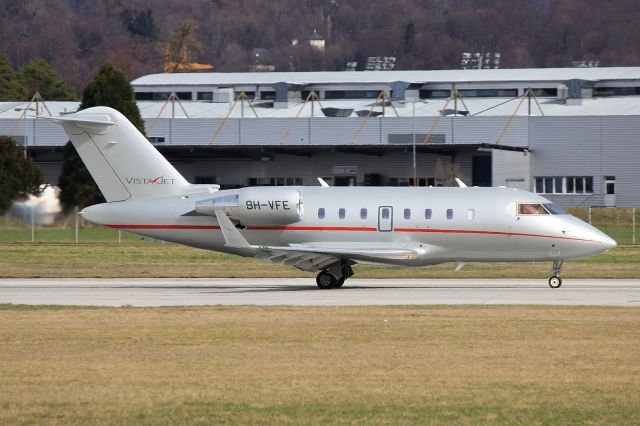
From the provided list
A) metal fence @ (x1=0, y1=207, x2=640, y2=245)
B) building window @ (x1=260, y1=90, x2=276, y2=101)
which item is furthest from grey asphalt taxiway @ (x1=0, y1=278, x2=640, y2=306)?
building window @ (x1=260, y1=90, x2=276, y2=101)

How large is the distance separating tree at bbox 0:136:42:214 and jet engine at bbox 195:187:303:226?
3186cm

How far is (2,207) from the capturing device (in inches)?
2490

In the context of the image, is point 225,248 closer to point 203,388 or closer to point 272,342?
point 272,342

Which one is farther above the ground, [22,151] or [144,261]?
[22,151]

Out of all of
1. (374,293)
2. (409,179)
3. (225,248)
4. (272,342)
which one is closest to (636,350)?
(272,342)

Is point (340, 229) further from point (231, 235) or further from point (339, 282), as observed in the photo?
point (231, 235)

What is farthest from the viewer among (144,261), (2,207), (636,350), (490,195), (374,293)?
(2,207)

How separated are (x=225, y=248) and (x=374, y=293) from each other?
16.7 feet

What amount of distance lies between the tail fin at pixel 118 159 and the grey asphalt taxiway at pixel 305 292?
2841 mm

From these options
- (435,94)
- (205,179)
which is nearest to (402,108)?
(435,94)

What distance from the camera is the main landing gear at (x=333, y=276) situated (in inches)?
1459

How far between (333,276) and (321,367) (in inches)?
671

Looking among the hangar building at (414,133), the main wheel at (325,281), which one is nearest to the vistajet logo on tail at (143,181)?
the main wheel at (325,281)

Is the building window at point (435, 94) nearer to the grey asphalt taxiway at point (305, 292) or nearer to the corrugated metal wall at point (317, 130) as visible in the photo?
the corrugated metal wall at point (317, 130)
